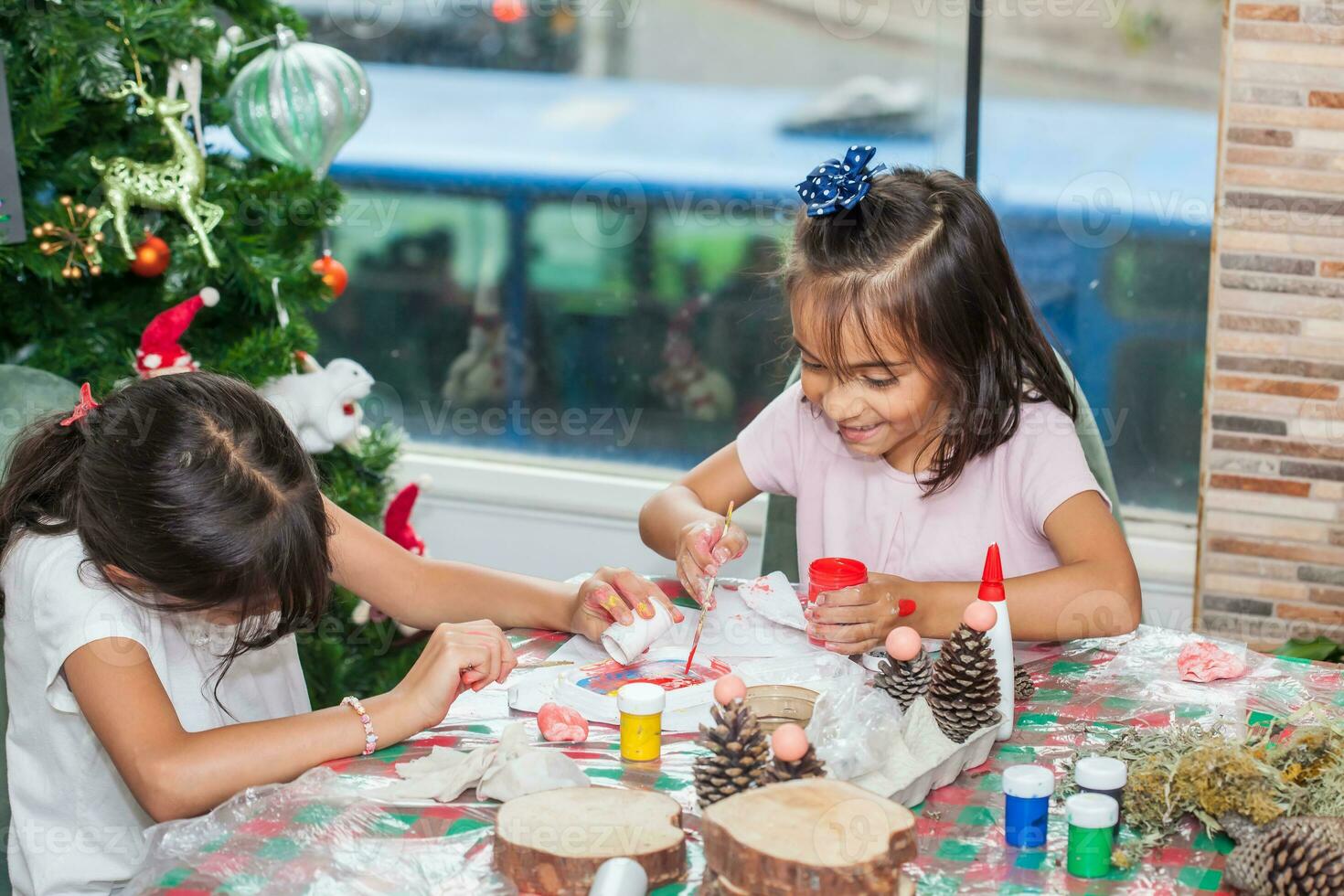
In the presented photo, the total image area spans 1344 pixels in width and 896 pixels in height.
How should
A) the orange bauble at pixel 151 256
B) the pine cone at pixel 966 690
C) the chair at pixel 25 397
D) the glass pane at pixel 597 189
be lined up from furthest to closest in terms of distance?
the glass pane at pixel 597 189 → the orange bauble at pixel 151 256 → the chair at pixel 25 397 → the pine cone at pixel 966 690

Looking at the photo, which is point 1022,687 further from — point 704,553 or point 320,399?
point 320,399

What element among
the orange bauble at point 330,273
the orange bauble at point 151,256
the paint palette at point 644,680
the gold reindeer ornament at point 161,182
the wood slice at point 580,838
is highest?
the gold reindeer ornament at point 161,182

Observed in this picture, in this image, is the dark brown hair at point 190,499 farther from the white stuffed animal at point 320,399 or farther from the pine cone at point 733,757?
the white stuffed animal at point 320,399

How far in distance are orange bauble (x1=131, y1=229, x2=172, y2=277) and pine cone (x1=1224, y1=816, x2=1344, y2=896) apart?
6.33 ft

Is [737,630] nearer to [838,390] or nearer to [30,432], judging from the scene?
[838,390]

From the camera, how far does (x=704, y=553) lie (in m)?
1.79

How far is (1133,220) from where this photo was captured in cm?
324

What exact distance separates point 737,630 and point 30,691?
82 centimetres

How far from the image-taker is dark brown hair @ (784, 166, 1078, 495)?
1760 millimetres

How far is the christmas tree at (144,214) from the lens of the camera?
7.47ft

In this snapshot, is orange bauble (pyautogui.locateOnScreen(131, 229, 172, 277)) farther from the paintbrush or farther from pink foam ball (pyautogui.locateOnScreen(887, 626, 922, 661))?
pink foam ball (pyautogui.locateOnScreen(887, 626, 922, 661))

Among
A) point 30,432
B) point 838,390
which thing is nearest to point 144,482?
point 30,432

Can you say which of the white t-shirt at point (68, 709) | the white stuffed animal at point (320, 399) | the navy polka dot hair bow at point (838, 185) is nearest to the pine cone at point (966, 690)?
the navy polka dot hair bow at point (838, 185)

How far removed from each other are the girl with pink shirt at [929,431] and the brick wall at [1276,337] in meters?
0.84
